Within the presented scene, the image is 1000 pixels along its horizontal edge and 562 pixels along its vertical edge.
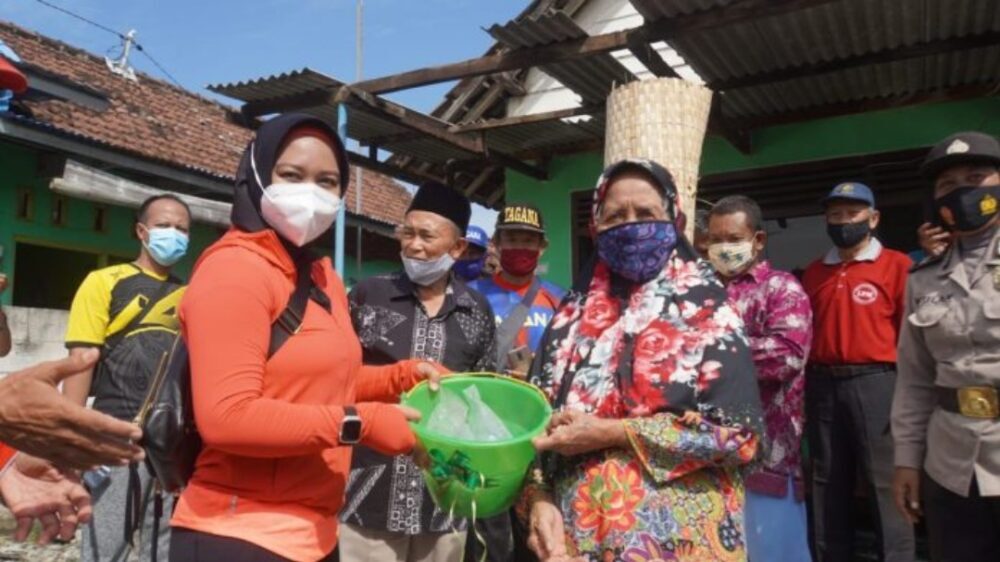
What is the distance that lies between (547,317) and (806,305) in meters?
1.25

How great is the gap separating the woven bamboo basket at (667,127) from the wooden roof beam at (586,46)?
89 centimetres

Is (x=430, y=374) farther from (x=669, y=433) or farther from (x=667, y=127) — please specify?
Answer: (x=667, y=127)

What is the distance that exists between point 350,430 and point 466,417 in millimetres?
555

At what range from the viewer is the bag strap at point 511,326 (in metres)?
3.76

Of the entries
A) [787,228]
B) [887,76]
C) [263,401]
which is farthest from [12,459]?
[787,228]

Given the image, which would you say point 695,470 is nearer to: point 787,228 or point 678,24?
point 678,24

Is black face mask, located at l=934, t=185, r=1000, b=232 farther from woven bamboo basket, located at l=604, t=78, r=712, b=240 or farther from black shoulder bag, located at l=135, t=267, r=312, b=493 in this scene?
black shoulder bag, located at l=135, t=267, r=312, b=493

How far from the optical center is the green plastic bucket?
1.91 meters

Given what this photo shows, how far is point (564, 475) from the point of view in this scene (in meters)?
2.10

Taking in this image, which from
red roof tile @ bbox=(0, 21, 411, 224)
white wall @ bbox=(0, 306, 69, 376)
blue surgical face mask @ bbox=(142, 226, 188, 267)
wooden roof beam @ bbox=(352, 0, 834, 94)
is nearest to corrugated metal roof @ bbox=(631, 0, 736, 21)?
wooden roof beam @ bbox=(352, 0, 834, 94)

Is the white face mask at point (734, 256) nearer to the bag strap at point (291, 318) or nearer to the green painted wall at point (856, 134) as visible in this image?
the bag strap at point (291, 318)

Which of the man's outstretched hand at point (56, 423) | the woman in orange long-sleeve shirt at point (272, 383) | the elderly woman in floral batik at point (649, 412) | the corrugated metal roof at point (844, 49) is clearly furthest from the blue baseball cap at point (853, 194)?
the man's outstretched hand at point (56, 423)

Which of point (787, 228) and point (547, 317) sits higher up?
point (787, 228)

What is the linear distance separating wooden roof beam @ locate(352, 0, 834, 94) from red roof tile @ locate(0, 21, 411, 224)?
365cm
